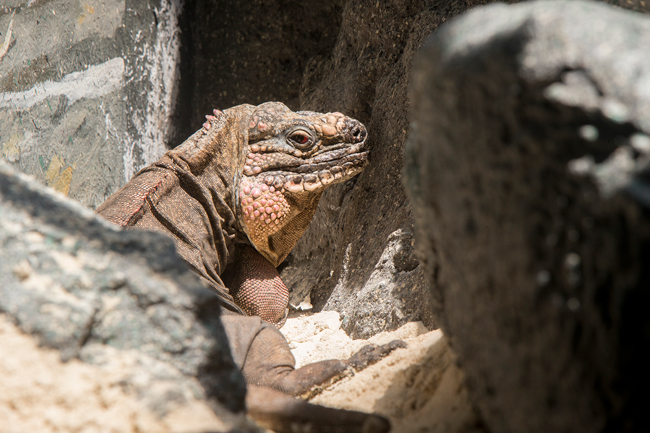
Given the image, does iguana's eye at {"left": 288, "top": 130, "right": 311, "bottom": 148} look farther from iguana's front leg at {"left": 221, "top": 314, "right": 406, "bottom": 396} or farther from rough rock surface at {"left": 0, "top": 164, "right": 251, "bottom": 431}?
rough rock surface at {"left": 0, "top": 164, "right": 251, "bottom": 431}

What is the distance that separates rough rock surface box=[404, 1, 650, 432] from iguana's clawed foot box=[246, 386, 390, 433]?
0.53m

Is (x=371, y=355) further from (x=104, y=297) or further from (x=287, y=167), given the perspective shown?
(x=287, y=167)

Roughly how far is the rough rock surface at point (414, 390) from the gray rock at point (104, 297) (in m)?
0.63

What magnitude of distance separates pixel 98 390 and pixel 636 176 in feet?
4.31

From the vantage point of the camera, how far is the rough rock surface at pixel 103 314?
1.29 meters

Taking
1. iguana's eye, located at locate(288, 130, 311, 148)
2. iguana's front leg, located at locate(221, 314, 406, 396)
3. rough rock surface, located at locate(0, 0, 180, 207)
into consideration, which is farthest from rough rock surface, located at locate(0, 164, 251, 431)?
rough rock surface, located at locate(0, 0, 180, 207)

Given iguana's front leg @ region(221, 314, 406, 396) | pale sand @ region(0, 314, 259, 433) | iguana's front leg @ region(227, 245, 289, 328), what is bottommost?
iguana's front leg @ region(227, 245, 289, 328)

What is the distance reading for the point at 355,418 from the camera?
5.63 ft

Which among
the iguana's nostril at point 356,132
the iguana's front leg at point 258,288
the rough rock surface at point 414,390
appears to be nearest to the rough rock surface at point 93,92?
the iguana's front leg at point 258,288

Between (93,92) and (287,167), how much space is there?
246 centimetres

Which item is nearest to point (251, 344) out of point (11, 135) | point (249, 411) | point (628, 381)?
point (249, 411)

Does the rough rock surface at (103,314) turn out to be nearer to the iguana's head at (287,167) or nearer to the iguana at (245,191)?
the iguana at (245,191)

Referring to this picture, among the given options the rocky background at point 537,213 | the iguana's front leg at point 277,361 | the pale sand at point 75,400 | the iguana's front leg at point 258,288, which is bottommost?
the iguana's front leg at point 258,288

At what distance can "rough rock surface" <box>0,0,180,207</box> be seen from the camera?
4.98 m
